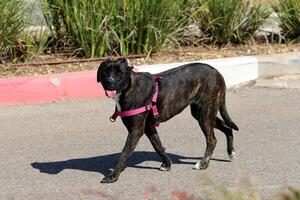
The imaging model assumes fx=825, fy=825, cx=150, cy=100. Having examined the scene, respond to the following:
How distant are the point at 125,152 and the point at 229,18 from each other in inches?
202

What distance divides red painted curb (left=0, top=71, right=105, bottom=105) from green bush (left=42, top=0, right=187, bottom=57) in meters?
0.99

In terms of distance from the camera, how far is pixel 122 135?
25.8 ft

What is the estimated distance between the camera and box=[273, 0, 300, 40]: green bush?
37.2ft

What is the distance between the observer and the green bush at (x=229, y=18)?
11031 millimetres

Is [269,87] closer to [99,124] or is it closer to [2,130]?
[99,124]

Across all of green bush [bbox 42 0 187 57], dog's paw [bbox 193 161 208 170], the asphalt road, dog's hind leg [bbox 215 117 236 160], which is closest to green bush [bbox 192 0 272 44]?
green bush [bbox 42 0 187 57]

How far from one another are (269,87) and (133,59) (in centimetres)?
172

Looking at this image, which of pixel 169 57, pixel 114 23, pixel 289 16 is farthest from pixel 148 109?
pixel 289 16

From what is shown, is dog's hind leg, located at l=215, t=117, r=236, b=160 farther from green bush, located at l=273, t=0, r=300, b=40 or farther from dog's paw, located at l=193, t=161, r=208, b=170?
green bush, located at l=273, t=0, r=300, b=40

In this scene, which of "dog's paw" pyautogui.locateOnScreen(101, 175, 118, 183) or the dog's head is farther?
"dog's paw" pyautogui.locateOnScreen(101, 175, 118, 183)

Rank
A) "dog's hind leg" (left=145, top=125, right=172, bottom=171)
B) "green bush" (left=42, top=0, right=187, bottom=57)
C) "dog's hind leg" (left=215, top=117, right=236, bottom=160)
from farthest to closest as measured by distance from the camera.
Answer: "green bush" (left=42, top=0, right=187, bottom=57), "dog's hind leg" (left=215, top=117, right=236, bottom=160), "dog's hind leg" (left=145, top=125, right=172, bottom=171)

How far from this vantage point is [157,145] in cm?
657

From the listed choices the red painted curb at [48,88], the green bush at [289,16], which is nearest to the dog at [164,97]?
the red painted curb at [48,88]

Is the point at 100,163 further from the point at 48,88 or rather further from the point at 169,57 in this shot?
the point at 169,57
